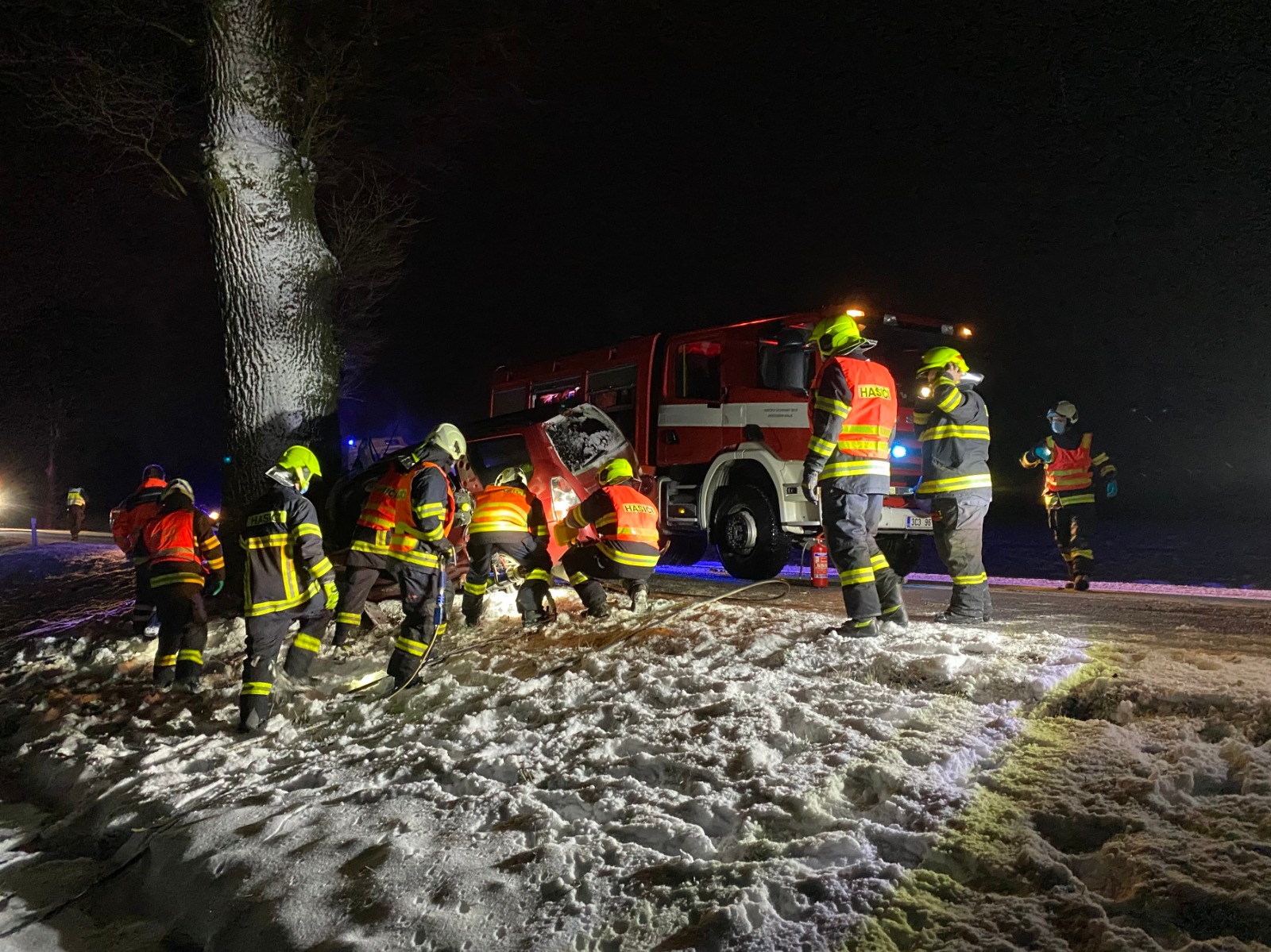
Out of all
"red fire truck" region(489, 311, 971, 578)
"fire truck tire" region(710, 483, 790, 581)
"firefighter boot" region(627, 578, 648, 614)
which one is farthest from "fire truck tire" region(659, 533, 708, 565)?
"firefighter boot" region(627, 578, 648, 614)

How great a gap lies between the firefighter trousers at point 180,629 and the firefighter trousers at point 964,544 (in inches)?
212

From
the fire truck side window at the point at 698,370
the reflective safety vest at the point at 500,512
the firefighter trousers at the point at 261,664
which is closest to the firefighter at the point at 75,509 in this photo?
the fire truck side window at the point at 698,370

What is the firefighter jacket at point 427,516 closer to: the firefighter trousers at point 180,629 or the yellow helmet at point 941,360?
the firefighter trousers at point 180,629

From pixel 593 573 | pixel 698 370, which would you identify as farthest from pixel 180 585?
pixel 698 370

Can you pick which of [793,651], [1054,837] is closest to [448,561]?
[793,651]

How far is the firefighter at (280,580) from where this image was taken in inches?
208

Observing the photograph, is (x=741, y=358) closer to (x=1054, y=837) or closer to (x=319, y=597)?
(x=319, y=597)

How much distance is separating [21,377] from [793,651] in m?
36.9

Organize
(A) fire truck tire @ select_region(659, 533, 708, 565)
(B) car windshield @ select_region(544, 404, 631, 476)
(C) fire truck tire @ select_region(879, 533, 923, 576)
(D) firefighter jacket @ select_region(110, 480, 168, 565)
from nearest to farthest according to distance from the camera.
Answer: (D) firefighter jacket @ select_region(110, 480, 168, 565), (B) car windshield @ select_region(544, 404, 631, 476), (C) fire truck tire @ select_region(879, 533, 923, 576), (A) fire truck tire @ select_region(659, 533, 708, 565)

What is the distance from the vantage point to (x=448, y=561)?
6215 mm

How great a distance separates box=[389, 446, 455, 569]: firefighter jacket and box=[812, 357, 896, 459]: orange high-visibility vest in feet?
8.40

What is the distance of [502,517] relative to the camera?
6793 mm

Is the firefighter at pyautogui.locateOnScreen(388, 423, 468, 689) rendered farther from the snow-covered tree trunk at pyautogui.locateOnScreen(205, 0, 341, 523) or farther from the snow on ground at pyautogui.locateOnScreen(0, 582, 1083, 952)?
the snow-covered tree trunk at pyautogui.locateOnScreen(205, 0, 341, 523)

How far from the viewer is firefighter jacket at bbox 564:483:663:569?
21.5 feet
